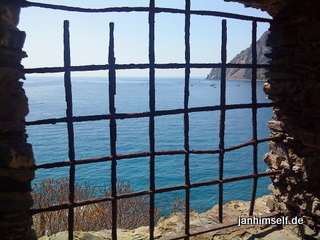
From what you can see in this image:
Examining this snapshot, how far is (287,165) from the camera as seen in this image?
135 inches

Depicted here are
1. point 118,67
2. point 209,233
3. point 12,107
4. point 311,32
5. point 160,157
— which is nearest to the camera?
point 12,107

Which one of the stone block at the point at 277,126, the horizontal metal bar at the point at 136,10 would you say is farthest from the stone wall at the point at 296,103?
the horizontal metal bar at the point at 136,10

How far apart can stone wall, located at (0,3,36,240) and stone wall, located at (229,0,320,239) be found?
6.99ft

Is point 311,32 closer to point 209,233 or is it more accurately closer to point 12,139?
point 209,233

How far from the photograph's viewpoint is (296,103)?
3258 millimetres

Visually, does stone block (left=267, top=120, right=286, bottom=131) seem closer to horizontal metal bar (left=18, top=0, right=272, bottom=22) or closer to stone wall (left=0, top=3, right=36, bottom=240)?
horizontal metal bar (left=18, top=0, right=272, bottom=22)

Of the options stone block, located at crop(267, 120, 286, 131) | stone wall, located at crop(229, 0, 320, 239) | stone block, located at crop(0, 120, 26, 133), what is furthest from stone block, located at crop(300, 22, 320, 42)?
stone block, located at crop(0, 120, 26, 133)

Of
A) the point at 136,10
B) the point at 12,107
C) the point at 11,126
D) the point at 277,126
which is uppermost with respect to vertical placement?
the point at 136,10

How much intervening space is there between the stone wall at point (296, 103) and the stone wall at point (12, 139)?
213 centimetres

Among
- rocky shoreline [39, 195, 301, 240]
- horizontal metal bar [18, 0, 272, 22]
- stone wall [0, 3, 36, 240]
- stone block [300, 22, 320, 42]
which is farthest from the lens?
rocky shoreline [39, 195, 301, 240]

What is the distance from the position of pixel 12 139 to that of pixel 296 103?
2540mm

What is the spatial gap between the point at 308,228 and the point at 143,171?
35.3ft

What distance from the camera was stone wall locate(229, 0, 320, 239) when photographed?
3039 millimetres

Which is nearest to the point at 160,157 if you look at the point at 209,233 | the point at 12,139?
the point at 209,233
